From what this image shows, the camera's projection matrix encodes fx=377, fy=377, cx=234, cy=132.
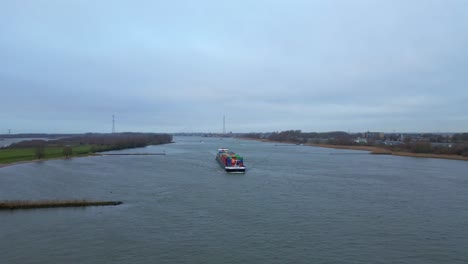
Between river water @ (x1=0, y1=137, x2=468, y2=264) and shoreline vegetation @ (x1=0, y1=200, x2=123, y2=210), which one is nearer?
river water @ (x1=0, y1=137, x2=468, y2=264)

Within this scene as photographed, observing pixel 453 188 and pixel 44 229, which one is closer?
pixel 44 229

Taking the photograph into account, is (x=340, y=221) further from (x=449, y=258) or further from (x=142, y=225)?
(x=142, y=225)

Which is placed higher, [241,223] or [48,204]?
[48,204]

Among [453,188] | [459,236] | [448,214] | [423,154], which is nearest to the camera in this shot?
[459,236]

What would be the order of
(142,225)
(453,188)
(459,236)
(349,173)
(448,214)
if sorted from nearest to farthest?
(459,236), (142,225), (448,214), (453,188), (349,173)

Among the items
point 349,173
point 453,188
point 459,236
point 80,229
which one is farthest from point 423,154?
point 80,229

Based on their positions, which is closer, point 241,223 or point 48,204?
point 241,223

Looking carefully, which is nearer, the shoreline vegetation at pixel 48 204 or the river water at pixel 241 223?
the river water at pixel 241 223
